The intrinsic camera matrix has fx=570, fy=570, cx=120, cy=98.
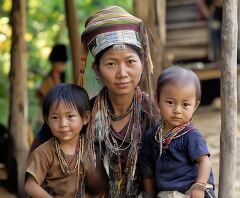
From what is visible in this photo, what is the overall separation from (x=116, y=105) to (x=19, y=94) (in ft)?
11.9

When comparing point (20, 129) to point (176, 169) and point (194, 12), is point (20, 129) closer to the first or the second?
point (176, 169)

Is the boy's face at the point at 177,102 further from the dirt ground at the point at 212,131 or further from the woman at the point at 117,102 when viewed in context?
the dirt ground at the point at 212,131

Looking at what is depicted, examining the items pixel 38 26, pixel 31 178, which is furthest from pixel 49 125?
pixel 38 26

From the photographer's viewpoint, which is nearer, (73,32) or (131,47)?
(131,47)

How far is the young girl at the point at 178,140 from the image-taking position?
9.27 ft

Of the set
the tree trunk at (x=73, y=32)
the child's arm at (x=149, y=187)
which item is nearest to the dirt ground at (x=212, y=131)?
the child's arm at (x=149, y=187)

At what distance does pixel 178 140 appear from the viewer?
9.39 feet

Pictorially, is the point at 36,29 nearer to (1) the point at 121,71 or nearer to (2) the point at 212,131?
(2) the point at 212,131

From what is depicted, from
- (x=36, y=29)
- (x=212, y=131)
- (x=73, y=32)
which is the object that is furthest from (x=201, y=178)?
(x=36, y=29)

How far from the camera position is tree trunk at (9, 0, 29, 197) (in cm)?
652

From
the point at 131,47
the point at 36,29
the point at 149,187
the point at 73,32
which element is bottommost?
the point at 149,187

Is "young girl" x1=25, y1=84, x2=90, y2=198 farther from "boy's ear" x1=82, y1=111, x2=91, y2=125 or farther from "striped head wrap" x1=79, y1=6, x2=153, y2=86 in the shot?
"striped head wrap" x1=79, y1=6, x2=153, y2=86

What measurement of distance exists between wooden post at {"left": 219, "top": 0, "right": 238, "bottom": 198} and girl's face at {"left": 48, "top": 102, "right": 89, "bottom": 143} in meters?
0.78

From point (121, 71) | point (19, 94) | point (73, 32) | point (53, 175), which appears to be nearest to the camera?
point (121, 71)
